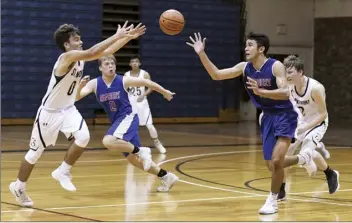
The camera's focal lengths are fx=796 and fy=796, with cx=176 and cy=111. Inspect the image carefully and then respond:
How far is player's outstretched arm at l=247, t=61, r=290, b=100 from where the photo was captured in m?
6.94

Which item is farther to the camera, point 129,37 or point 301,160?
point 301,160

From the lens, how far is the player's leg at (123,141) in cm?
856

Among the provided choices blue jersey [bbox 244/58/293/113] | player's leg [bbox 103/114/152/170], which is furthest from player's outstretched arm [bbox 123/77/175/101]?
blue jersey [bbox 244/58/293/113]

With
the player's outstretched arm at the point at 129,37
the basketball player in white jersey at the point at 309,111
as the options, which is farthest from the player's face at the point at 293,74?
the player's outstretched arm at the point at 129,37

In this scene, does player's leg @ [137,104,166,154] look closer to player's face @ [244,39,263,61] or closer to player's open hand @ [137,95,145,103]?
player's open hand @ [137,95,145,103]

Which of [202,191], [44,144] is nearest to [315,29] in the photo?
[202,191]

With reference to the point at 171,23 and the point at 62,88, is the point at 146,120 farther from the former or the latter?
the point at 62,88

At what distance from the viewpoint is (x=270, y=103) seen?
7.40m

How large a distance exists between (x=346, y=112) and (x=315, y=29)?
9.15ft

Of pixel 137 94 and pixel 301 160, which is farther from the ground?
pixel 301 160

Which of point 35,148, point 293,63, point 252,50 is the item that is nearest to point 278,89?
point 252,50

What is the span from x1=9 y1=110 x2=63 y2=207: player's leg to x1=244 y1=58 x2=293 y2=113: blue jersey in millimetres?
1887

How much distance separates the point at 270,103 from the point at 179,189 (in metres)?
1.95

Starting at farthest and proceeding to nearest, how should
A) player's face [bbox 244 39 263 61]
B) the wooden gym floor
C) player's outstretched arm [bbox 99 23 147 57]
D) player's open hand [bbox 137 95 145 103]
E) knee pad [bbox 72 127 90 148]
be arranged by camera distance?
1. player's open hand [bbox 137 95 145 103]
2. knee pad [bbox 72 127 90 148]
3. player's face [bbox 244 39 263 61]
4. player's outstretched arm [bbox 99 23 147 57]
5. the wooden gym floor
